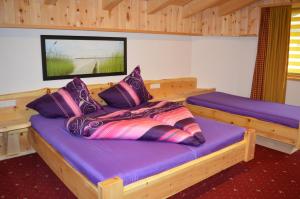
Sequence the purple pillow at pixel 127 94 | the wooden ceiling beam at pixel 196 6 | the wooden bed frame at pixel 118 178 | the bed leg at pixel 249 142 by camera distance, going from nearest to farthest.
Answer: the wooden bed frame at pixel 118 178, the bed leg at pixel 249 142, the purple pillow at pixel 127 94, the wooden ceiling beam at pixel 196 6

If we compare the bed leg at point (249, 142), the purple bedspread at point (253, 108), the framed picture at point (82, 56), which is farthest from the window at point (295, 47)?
the framed picture at point (82, 56)

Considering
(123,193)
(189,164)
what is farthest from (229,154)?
(123,193)

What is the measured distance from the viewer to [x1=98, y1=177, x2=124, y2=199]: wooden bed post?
1.63m

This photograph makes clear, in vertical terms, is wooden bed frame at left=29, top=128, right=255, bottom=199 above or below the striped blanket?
below

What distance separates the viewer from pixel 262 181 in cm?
260

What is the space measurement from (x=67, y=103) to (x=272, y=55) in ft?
10.4

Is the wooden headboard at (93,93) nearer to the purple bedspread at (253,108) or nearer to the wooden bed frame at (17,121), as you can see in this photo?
the wooden bed frame at (17,121)

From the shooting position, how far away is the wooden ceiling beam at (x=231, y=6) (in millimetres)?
4042

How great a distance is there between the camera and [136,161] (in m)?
1.95

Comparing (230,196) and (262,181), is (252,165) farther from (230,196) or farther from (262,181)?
(230,196)

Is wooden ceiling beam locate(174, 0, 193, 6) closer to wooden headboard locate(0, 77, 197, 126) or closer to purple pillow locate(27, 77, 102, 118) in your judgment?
wooden headboard locate(0, 77, 197, 126)

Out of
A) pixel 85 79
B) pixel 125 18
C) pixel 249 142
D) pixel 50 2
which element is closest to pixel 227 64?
pixel 125 18

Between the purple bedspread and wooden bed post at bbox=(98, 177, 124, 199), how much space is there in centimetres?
229

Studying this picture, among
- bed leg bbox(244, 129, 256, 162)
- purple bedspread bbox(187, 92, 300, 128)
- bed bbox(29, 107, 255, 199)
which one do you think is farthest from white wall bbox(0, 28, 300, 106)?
bed leg bbox(244, 129, 256, 162)
